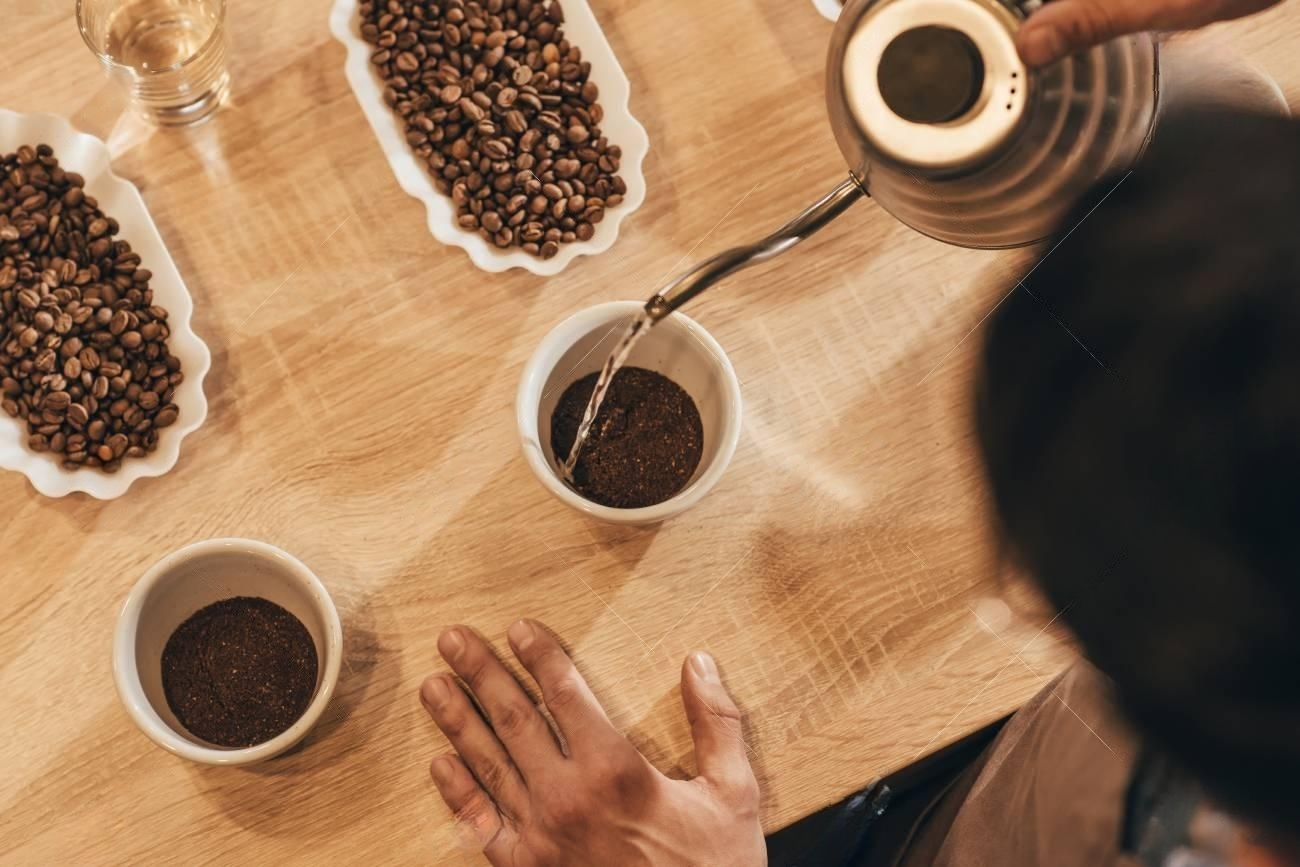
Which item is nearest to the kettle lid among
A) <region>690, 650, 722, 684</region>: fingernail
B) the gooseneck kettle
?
the gooseneck kettle

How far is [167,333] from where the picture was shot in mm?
792

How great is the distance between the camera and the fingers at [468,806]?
2.52 ft

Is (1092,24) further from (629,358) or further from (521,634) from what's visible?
(521,634)

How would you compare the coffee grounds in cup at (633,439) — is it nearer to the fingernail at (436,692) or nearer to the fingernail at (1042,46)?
the fingernail at (436,692)

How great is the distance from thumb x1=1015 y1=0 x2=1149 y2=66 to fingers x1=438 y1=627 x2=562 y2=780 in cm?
52

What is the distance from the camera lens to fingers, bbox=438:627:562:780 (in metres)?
0.78

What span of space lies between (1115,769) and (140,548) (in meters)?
0.65

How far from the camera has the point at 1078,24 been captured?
0.55 meters

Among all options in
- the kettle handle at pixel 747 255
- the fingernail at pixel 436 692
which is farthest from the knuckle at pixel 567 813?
the kettle handle at pixel 747 255

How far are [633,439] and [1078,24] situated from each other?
39cm

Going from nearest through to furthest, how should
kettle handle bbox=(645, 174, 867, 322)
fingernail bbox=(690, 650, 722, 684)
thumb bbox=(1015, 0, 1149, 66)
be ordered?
thumb bbox=(1015, 0, 1149, 66) < kettle handle bbox=(645, 174, 867, 322) < fingernail bbox=(690, 650, 722, 684)

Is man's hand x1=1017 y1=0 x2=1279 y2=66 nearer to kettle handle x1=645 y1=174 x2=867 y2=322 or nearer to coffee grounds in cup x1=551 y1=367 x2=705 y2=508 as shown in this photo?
kettle handle x1=645 y1=174 x2=867 y2=322

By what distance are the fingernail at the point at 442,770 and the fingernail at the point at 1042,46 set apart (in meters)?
0.58

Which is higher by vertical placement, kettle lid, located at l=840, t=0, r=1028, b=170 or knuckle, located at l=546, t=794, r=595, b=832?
kettle lid, located at l=840, t=0, r=1028, b=170
